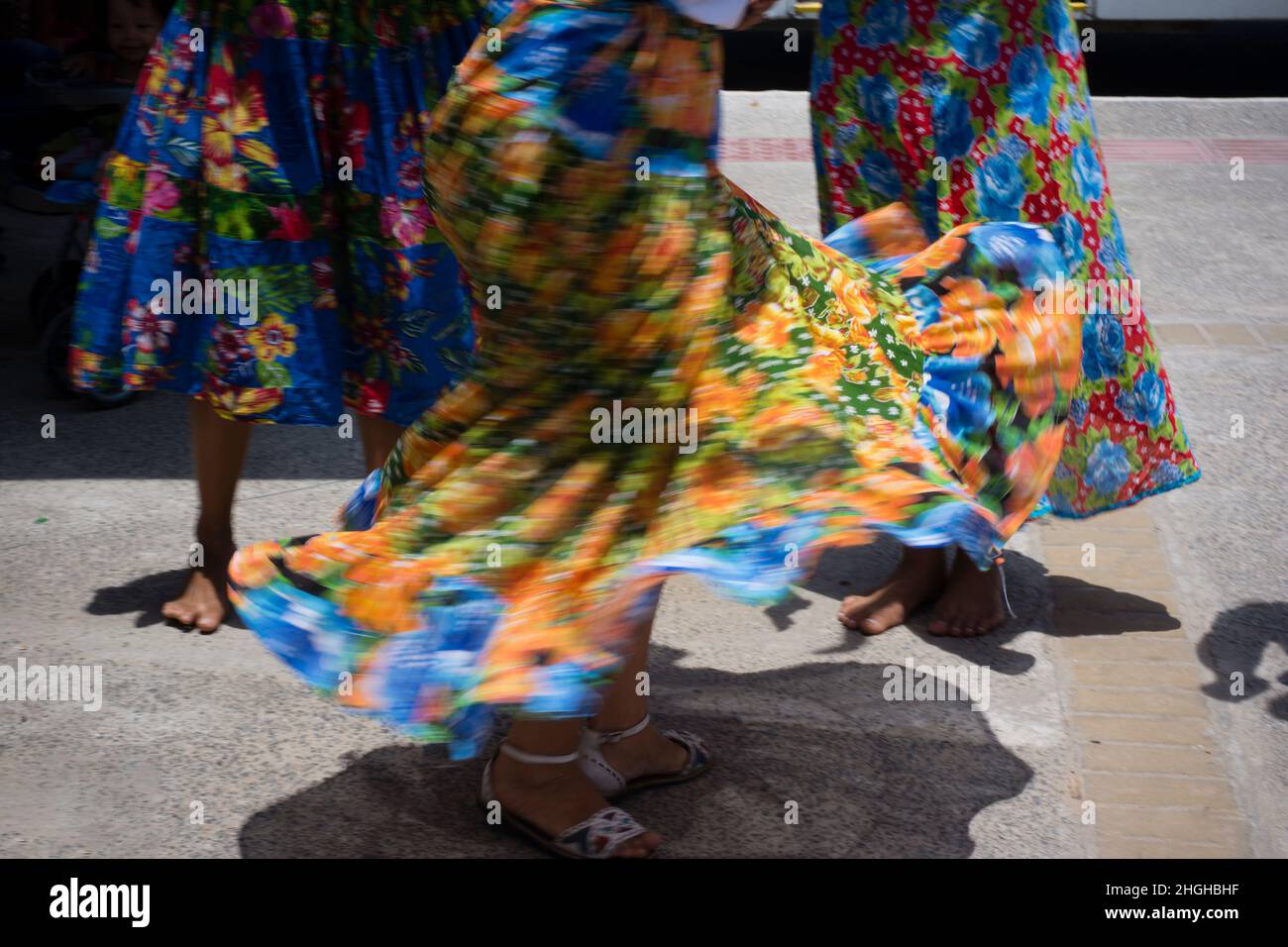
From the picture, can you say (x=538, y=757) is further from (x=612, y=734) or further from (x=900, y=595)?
(x=900, y=595)

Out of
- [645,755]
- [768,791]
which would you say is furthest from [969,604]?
[645,755]

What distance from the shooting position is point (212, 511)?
11.8 feet

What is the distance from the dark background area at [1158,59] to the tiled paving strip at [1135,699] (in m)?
6.34

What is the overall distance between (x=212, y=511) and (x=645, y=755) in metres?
1.27

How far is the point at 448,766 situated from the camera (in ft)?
10.1

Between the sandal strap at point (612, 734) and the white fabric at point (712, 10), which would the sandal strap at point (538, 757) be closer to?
the sandal strap at point (612, 734)

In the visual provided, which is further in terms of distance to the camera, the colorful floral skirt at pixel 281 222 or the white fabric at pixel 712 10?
the colorful floral skirt at pixel 281 222

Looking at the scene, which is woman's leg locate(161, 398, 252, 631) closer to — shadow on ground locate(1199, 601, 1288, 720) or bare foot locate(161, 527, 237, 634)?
bare foot locate(161, 527, 237, 634)

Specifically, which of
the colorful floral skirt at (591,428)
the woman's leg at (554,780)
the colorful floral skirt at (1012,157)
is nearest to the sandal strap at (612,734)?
the woman's leg at (554,780)

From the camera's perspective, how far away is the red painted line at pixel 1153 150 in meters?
7.89

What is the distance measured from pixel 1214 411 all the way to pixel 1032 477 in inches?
90.8

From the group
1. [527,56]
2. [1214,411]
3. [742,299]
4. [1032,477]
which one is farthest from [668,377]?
[1214,411]

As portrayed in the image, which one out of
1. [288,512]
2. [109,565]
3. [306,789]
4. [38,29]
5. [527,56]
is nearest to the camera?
[527,56]
